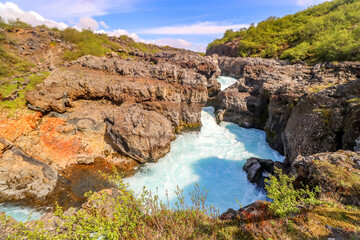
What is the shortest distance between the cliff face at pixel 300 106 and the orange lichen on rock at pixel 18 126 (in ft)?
82.9

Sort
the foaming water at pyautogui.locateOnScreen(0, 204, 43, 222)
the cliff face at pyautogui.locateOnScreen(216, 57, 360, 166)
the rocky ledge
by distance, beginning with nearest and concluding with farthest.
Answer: the foaming water at pyautogui.locateOnScreen(0, 204, 43, 222) < the cliff face at pyautogui.locateOnScreen(216, 57, 360, 166) < the rocky ledge

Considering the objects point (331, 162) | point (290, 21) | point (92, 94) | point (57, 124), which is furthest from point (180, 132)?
point (290, 21)

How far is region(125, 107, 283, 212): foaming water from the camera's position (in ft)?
44.4

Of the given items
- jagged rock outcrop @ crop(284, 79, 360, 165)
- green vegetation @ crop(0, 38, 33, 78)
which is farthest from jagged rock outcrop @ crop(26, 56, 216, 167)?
jagged rock outcrop @ crop(284, 79, 360, 165)

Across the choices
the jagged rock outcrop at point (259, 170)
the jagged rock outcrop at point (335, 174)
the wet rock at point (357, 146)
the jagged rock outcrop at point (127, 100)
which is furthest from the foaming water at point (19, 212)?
the wet rock at point (357, 146)

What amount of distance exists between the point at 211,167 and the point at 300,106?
11.0 metres

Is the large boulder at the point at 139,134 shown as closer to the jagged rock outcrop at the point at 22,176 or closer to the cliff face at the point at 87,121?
the cliff face at the point at 87,121

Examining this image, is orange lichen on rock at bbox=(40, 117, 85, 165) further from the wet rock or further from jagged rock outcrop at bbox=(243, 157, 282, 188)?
the wet rock

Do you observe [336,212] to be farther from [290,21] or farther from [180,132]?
[290,21]

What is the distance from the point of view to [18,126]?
14.3 meters

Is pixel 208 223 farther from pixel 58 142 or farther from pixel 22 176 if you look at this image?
pixel 58 142

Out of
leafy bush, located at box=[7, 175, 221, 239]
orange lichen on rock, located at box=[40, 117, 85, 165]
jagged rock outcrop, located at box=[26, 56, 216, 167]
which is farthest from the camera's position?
jagged rock outcrop, located at box=[26, 56, 216, 167]

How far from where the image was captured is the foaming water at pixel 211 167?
44.4ft

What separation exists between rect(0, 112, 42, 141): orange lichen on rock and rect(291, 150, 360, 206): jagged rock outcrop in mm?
22764
